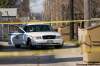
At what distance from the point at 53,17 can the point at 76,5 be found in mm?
7958

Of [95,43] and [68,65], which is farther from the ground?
[95,43]

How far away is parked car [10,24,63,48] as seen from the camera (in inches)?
855

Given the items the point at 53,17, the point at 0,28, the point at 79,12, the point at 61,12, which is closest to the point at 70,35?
the point at 0,28

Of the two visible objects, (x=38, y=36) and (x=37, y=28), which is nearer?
(x=38, y=36)

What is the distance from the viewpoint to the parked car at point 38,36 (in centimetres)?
2172

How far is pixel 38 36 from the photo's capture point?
853 inches

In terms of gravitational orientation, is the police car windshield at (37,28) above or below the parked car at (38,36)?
above

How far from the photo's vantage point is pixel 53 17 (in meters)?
54.0

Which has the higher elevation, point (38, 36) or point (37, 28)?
point (37, 28)

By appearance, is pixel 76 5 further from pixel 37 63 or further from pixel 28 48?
pixel 37 63

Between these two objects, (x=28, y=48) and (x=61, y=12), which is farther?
(x=61, y=12)

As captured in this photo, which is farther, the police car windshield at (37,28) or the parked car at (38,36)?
the police car windshield at (37,28)

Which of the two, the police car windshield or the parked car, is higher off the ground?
the police car windshield

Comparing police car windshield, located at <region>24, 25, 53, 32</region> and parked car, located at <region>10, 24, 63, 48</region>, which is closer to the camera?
parked car, located at <region>10, 24, 63, 48</region>
